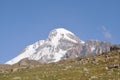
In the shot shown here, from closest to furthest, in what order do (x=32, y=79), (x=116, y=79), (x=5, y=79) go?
1. (x=116, y=79)
2. (x=32, y=79)
3. (x=5, y=79)

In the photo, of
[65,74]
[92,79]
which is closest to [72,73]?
[65,74]

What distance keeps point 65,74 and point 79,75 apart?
3587 millimetres

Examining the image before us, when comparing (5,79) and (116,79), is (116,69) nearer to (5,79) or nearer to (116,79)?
(116,79)

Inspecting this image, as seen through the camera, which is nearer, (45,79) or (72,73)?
(45,79)

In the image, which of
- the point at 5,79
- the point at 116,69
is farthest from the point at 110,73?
the point at 5,79

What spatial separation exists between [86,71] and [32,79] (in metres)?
10.4

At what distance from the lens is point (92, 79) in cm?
5066

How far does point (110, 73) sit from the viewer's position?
183 feet

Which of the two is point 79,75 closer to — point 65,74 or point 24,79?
point 65,74

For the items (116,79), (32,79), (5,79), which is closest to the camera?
(116,79)

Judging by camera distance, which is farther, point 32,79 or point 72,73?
point 72,73

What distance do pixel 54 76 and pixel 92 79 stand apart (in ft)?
28.0

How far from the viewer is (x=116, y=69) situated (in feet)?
192

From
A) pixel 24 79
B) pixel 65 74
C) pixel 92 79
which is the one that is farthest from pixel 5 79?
pixel 92 79
